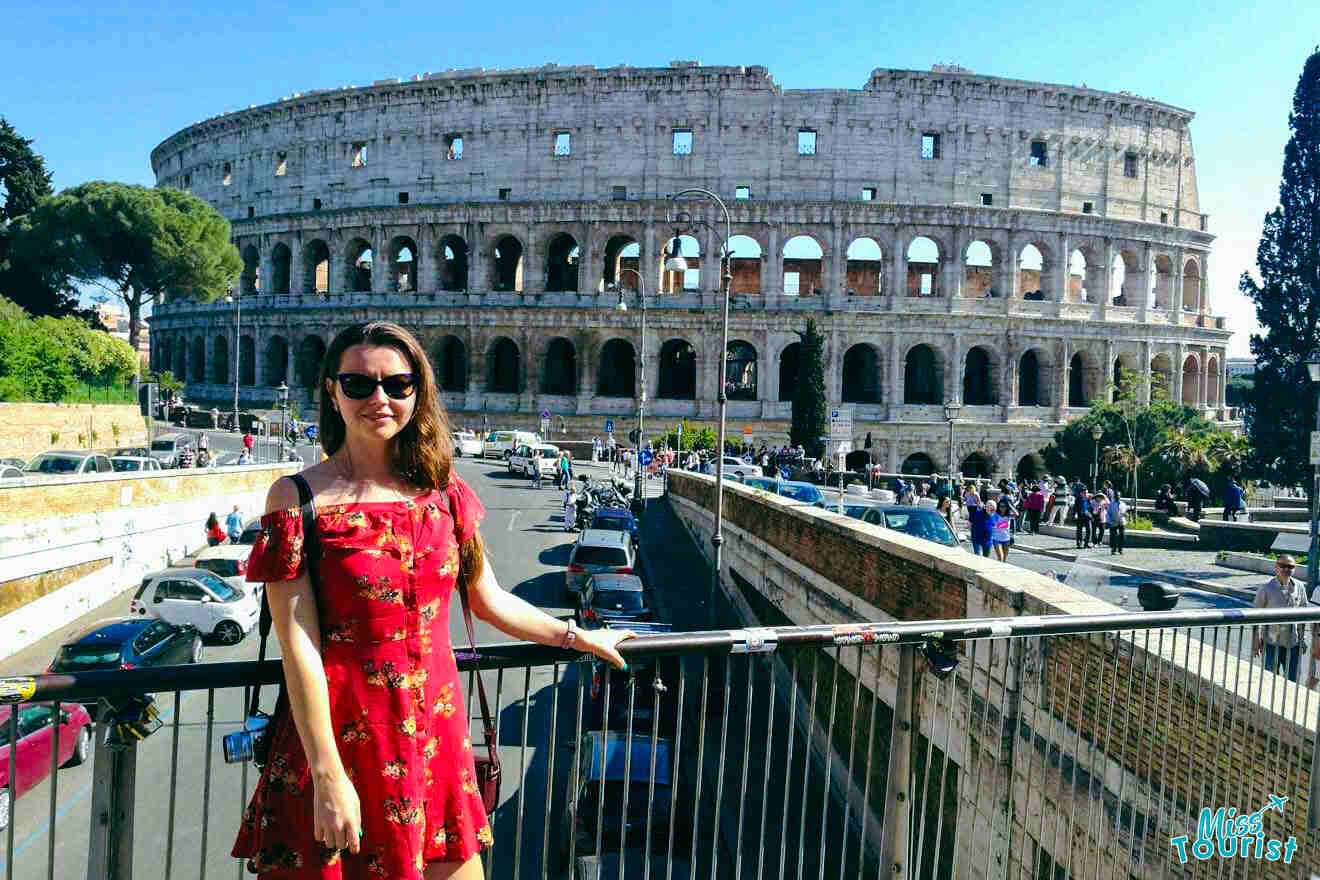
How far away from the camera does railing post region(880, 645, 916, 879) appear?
3.37 meters

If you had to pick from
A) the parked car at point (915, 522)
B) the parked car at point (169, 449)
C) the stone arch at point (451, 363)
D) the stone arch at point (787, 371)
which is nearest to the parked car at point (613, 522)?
the parked car at point (915, 522)

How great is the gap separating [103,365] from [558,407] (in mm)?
19555

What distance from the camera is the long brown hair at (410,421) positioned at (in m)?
2.56

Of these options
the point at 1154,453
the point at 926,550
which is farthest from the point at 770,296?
the point at 926,550

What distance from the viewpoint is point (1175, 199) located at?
50094 mm

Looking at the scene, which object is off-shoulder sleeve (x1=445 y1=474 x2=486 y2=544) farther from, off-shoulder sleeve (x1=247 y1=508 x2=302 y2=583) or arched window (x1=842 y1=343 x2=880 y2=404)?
arched window (x1=842 y1=343 x2=880 y2=404)

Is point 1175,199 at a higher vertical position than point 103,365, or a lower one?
higher

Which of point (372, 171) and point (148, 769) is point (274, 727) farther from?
point (372, 171)

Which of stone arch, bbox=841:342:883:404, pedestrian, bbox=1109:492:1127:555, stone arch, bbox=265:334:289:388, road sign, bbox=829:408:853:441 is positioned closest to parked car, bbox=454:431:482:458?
stone arch, bbox=265:334:289:388

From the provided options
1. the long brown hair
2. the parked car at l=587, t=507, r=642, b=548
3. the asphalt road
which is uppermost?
the long brown hair

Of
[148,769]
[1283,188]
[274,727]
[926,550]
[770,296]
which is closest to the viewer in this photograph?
[274,727]

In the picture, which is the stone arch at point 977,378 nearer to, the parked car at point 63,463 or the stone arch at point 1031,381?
the stone arch at point 1031,381

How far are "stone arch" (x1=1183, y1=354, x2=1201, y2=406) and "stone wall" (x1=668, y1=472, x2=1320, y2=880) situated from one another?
4608 centimetres

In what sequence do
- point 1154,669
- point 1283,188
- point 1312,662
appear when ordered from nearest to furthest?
1. point 1312,662
2. point 1154,669
3. point 1283,188
